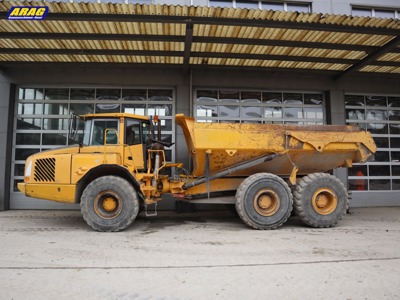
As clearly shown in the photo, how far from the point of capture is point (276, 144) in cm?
718

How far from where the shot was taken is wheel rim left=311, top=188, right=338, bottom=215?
7.09 metres

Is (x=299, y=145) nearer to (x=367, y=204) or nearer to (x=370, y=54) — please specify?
(x=370, y=54)

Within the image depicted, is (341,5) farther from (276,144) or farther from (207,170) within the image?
(207,170)

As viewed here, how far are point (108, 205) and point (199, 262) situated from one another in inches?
118

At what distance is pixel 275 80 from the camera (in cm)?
1064

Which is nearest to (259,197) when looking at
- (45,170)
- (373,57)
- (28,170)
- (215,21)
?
(215,21)

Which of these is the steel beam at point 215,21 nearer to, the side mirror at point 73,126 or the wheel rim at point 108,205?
the side mirror at point 73,126

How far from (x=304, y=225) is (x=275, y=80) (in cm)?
546

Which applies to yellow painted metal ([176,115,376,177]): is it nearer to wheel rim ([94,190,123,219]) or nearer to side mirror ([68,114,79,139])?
wheel rim ([94,190,123,219])

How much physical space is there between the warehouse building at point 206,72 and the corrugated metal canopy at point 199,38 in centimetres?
3

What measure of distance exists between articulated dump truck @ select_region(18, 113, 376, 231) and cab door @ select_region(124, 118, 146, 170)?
0.02 meters

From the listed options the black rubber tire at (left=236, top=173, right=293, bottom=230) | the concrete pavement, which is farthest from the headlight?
the black rubber tire at (left=236, top=173, right=293, bottom=230)

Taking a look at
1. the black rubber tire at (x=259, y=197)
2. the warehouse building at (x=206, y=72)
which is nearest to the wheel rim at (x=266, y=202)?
the black rubber tire at (x=259, y=197)

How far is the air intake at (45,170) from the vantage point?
679cm
